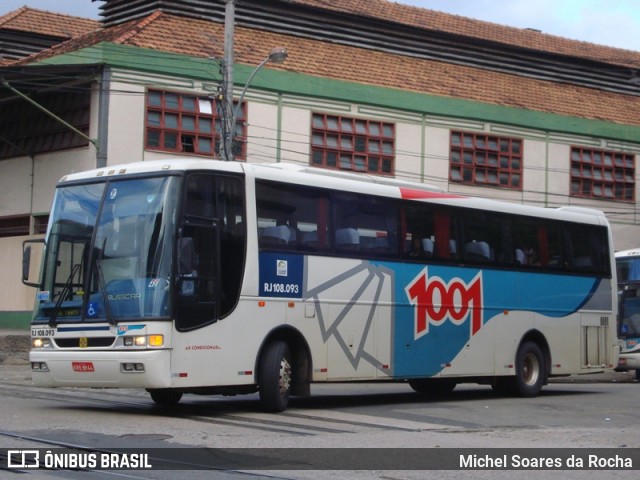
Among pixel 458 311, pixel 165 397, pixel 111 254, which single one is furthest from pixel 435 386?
pixel 111 254

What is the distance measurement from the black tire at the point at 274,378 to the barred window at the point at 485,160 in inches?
946

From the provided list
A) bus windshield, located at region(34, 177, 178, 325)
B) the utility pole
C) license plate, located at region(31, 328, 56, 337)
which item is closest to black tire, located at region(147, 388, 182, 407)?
license plate, located at region(31, 328, 56, 337)

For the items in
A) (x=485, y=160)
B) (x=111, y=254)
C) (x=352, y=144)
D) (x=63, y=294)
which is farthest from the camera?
(x=485, y=160)

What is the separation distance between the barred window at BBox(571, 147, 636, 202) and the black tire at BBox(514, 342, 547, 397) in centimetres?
2190

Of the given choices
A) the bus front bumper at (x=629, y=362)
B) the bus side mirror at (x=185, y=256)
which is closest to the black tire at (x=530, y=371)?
the bus side mirror at (x=185, y=256)

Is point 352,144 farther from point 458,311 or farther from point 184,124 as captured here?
point 458,311

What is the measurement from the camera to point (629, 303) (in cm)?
3005

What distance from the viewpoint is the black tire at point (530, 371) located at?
66.0 feet

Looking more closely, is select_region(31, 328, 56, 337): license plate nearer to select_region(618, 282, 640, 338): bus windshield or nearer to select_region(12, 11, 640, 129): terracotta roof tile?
select_region(12, 11, 640, 129): terracotta roof tile

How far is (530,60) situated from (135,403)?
30.8 meters

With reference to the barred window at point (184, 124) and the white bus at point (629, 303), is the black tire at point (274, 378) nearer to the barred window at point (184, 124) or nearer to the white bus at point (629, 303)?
the white bus at point (629, 303)

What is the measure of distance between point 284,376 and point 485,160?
25525 mm

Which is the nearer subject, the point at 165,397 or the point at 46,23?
the point at 165,397

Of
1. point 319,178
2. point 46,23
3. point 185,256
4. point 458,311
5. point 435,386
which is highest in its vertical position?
point 46,23
